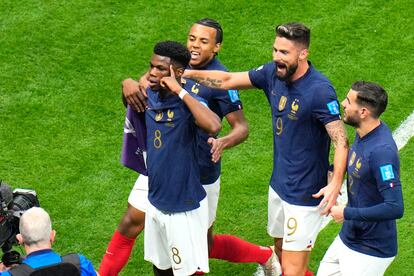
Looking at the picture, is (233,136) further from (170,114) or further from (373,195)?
(373,195)

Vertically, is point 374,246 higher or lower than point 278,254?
higher

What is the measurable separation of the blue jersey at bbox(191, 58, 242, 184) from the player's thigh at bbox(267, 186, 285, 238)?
1.75ft

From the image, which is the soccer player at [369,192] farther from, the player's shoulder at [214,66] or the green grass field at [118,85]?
the green grass field at [118,85]

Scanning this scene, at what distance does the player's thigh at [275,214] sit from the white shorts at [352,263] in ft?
2.11

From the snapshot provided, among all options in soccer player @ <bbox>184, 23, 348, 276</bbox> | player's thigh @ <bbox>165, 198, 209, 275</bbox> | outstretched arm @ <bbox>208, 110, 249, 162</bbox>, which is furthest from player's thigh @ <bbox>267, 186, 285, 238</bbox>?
player's thigh @ <bbox>165, 198, 209, 275</bbox>

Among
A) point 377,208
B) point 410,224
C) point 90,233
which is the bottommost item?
point 90,233

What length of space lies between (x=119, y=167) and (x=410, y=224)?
285 cm

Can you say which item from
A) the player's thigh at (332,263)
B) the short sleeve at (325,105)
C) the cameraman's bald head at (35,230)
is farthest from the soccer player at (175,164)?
the cameraman's bald head at (35,230)

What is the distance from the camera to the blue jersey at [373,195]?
6578mm

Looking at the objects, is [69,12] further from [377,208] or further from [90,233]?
[377,208]

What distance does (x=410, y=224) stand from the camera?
28.7ft

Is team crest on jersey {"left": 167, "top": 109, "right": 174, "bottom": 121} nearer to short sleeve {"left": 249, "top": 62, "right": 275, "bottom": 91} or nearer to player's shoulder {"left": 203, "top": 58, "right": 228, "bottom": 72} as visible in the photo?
short sleeve {"left": 249, "top": 62, "right": 275, "bottom": 91}

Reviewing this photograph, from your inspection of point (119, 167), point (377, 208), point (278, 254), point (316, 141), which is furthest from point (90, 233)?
point (377, 208)

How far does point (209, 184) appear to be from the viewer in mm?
7930
